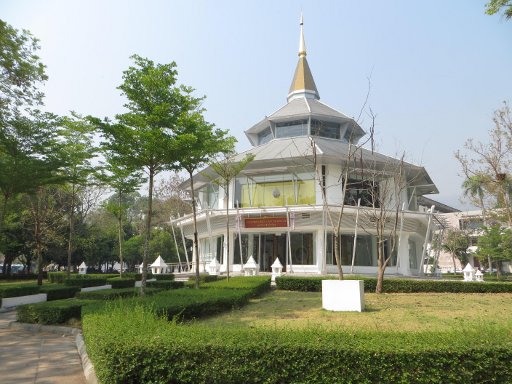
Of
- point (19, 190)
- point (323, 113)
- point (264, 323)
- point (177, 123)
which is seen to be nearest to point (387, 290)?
point (264, 323)

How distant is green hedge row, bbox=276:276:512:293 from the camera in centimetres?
1888

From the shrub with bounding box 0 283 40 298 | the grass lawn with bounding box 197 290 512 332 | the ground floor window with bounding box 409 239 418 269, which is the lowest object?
the grass lawn with bounding box 197 290 512 332

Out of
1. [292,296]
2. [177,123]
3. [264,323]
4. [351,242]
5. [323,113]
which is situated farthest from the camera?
[323,113]

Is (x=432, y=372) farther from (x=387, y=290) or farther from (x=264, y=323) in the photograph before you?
(x=387, y=290)

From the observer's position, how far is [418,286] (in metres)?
19.0

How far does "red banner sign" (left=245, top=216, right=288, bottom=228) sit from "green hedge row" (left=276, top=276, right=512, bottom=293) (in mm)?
8974

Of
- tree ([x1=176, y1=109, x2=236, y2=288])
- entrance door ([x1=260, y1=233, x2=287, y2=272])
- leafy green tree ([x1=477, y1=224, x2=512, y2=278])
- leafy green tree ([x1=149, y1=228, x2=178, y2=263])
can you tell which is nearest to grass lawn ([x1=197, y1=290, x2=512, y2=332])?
tree ([x1=176, y1=109, x2=236, y2=288])

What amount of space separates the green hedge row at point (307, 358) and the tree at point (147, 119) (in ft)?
27.9

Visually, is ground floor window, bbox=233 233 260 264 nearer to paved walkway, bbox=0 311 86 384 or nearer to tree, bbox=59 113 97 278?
tree, bbox=59 113 97 278

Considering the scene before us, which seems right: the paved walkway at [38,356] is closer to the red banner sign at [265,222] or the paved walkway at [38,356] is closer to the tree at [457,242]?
the red banner sign at [265,222]

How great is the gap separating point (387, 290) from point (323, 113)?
20355 mm

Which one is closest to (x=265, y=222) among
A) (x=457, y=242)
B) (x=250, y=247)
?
(x=250, y=247)

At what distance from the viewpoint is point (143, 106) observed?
14.1 meters

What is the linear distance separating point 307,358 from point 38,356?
604 cm
